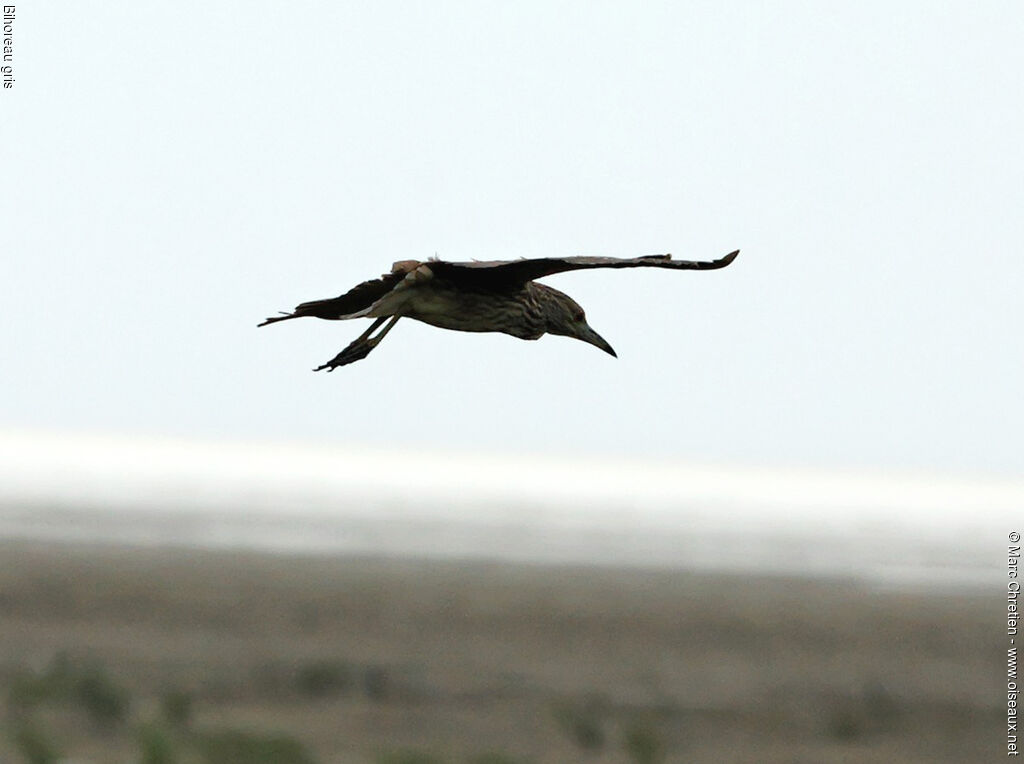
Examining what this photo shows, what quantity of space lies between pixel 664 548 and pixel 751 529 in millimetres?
24580

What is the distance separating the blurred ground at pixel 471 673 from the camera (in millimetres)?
52188

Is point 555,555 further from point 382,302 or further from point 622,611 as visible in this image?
point 382,302

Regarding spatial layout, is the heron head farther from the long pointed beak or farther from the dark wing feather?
the dark wing feather

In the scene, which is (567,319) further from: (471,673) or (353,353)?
(471,673)

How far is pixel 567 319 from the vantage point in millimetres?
17516

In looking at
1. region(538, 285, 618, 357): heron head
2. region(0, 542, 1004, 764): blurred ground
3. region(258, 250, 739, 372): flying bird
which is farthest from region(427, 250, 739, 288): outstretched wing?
region(0, 542, 1004, 764): blurred ground

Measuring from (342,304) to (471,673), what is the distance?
47.7 m

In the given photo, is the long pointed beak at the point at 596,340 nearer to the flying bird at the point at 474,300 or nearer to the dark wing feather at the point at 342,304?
the flying bird at the point at 474,300

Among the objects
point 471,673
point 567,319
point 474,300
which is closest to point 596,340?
point 567,319

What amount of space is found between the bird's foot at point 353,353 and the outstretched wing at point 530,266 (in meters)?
1.21

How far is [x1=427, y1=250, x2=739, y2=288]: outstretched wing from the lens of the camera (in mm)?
15680

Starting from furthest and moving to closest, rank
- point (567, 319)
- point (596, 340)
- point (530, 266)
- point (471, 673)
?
point (471, 673) → point (596, 340) → point (567, 319) → point (530, 266)

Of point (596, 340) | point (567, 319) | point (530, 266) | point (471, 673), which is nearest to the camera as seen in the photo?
point (530, 266)

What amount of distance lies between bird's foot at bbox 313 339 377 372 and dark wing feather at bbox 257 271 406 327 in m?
0.30
